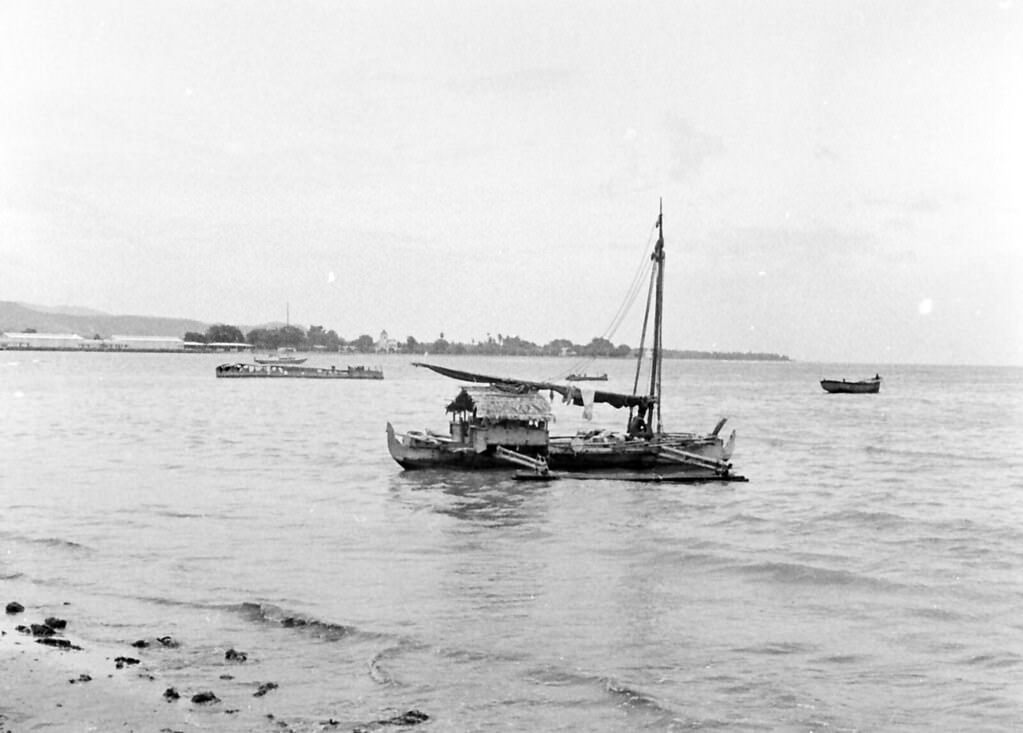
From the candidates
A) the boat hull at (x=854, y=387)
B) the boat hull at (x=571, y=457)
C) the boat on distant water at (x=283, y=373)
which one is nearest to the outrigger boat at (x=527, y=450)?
the boat hull at (x=571, y=457)

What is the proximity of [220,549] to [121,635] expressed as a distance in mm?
7202

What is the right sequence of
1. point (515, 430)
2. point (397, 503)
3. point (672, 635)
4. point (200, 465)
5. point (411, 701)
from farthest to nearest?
point (200, 465) < point (515, 430) < point (397, 503) < point (672, 635) < point (411, 701)

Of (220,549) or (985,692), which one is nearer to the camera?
(985,692)

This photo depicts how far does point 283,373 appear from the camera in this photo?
138125mm

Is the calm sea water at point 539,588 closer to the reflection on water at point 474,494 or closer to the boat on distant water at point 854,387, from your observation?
the reflection on water at point 474,494

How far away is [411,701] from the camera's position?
12.4 m

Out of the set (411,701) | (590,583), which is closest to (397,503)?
(590,583)

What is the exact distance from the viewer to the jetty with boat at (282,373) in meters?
137

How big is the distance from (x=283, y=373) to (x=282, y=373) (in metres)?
0.21

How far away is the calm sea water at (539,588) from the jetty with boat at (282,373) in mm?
96611

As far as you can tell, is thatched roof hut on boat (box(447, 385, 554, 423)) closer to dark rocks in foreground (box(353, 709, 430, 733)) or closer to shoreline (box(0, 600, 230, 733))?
shoreline (box(0, 600, 230, 733))

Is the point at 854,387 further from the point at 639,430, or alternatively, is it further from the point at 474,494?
the point at 474,494

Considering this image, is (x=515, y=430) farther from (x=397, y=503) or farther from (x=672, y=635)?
(x=672, y=635)

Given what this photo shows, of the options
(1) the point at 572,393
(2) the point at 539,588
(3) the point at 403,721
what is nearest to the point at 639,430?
(1) the point at 572,393
